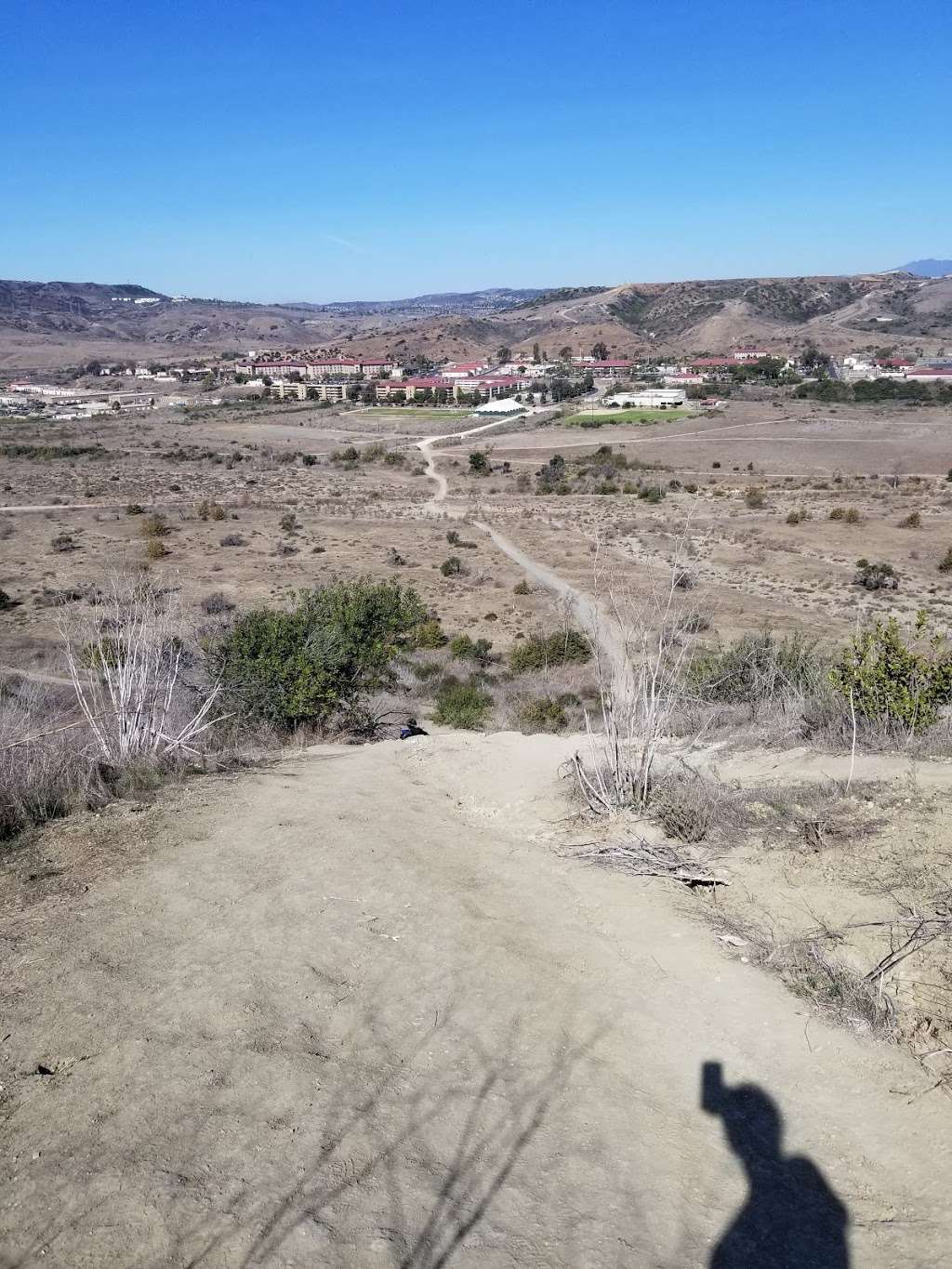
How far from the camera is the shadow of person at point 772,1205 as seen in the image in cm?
399

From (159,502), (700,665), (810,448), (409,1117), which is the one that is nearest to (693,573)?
(700,665)

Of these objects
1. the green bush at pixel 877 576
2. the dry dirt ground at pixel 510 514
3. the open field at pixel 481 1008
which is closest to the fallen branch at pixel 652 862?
the open field at pixel 481 1008

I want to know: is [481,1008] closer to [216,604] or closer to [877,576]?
[216,604]

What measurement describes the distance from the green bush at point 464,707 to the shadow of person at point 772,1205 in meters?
10.5

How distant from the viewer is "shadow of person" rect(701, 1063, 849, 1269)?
3.99m

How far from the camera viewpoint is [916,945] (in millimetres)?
5910

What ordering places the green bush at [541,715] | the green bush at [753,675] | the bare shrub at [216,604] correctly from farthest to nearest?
1. the bare shrub at [216,604]
2. the green bush at [541,715]
3. the green bush at [753,675]

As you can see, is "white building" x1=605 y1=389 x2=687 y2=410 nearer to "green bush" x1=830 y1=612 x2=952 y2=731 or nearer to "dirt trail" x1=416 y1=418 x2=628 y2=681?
"dirt trail" x1=416 y1=418 x2=628 y2=681

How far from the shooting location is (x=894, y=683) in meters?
11.0

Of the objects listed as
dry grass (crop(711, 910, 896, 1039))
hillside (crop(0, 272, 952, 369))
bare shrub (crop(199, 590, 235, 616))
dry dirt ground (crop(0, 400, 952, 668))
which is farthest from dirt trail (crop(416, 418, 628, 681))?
hillside (crop(0, 272, 952, 369))

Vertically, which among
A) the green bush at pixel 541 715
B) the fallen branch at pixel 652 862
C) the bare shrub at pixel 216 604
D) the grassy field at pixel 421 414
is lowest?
the green bush at pixel 541 715

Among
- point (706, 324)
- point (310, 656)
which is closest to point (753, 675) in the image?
point (310, 656)

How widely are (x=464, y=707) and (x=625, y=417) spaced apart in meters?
73.8

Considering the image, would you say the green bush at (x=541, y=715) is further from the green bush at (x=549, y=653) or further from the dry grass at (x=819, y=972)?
the dry grass at (x=819, y=972)
